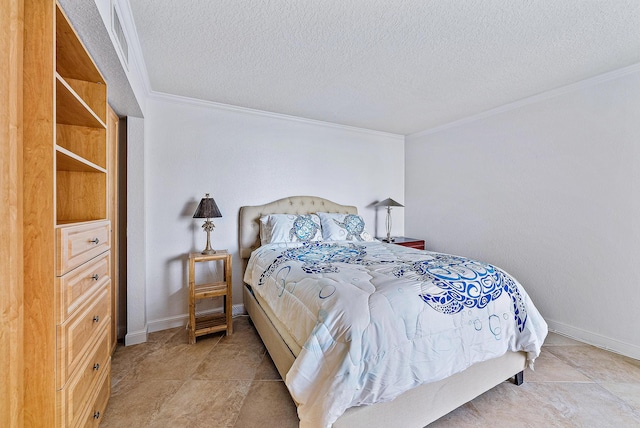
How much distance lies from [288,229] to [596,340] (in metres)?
3.06

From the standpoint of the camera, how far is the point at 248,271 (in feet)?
8.75

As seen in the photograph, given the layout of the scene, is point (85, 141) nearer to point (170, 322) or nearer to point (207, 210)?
point (207, 210)

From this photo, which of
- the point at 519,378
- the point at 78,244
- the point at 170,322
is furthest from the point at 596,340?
the point at 170,322

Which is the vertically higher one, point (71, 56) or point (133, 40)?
point (133, 40)

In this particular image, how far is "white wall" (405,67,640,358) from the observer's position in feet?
7.32

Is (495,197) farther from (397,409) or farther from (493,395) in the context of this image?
(397,409)

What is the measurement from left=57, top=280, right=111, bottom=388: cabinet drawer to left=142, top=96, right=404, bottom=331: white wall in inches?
43.8

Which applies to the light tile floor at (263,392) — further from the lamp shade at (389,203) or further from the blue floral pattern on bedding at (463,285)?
the lamp shade at (389,203)

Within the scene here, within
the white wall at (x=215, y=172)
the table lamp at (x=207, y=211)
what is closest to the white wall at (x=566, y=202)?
the white wall at (x=215, y=172)

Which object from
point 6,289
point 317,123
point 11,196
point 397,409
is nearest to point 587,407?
point 397,409

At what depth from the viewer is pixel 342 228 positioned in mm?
3133

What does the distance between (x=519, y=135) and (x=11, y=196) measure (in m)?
3.93

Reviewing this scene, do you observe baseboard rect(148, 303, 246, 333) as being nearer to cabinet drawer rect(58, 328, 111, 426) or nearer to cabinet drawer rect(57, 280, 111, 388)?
cabinet drawer rect(58, 328, 111, 426)

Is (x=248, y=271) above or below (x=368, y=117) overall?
below
